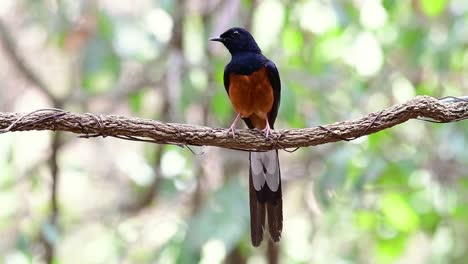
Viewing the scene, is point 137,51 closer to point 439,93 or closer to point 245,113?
point 245,113

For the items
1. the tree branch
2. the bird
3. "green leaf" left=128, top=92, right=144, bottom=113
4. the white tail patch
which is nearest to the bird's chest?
the bird

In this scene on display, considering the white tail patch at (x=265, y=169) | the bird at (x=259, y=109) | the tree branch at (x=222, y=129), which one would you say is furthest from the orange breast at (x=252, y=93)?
the tree branch at (x=222, y=129)

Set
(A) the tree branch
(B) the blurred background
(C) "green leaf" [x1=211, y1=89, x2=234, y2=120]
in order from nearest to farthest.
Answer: (A) the tree branch
(B) the blurred background
(C) "green leaf" [x1=211, y1=89, x2=234, y2=120]

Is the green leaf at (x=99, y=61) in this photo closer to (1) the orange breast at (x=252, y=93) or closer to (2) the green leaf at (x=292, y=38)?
(2) the green leaf at (x=292, y=38)

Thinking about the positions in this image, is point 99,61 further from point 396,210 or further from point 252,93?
point 396,210

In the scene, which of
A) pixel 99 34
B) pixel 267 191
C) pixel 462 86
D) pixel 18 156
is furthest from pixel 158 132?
pixel 462 86

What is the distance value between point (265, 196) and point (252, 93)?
498 millimetres

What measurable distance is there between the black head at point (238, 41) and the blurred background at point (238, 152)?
323 millimetres

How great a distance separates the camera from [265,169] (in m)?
3.86

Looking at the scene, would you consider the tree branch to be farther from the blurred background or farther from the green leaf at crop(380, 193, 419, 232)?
the green leaf at crop(380, 193, 419, 232)

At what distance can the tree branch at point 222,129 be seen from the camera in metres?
2.60

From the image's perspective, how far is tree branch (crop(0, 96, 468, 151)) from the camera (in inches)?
102

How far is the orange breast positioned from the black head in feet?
0.91

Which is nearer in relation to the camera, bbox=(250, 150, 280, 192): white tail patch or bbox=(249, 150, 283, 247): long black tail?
bbox=(249, 150, 283, 247): long black tail
